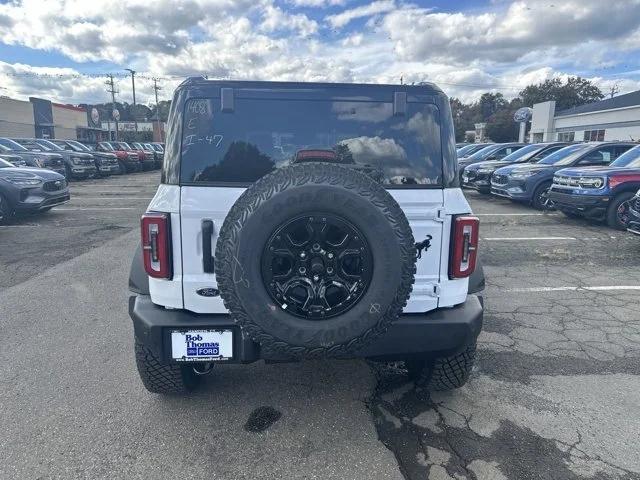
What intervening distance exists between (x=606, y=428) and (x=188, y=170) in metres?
2.94

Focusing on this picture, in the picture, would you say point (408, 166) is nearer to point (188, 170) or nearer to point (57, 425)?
point (188, 170)

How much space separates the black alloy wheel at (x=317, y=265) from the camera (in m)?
2.19

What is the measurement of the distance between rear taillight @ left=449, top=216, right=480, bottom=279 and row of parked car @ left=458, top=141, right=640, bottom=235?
5486 mm

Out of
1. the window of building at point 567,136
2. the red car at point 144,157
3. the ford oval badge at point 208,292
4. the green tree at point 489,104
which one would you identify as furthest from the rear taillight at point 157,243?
the green tree at point 489,104

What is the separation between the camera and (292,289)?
7.29 ft

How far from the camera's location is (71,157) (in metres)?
18.9

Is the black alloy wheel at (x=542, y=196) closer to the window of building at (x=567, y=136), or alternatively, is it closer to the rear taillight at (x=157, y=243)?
the rear taillight at (x=157, y=243)

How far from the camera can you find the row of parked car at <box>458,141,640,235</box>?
867 cm

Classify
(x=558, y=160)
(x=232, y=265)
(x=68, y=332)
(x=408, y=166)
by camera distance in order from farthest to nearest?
(x=558, y=160) → (x=68, y=332) → (x=408, y=166) → (x=232, y=265)

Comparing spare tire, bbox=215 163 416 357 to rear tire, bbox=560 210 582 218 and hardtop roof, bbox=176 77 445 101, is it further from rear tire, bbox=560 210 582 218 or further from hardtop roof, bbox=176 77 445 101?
rear tire, bbox=560 210 582 218

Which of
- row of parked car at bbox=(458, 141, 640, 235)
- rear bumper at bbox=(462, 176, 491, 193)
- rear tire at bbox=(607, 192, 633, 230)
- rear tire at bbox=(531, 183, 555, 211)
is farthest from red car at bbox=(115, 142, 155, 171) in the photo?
rear tire at bbox=(607, 192, 633, 230)

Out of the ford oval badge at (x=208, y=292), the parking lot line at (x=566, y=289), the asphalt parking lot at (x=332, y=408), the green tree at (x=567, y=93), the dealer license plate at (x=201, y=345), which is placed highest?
the green tree at (x=567, y=93)

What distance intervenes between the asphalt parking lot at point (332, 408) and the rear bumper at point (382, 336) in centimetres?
55

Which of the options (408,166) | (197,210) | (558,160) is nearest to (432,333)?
(408,166)
